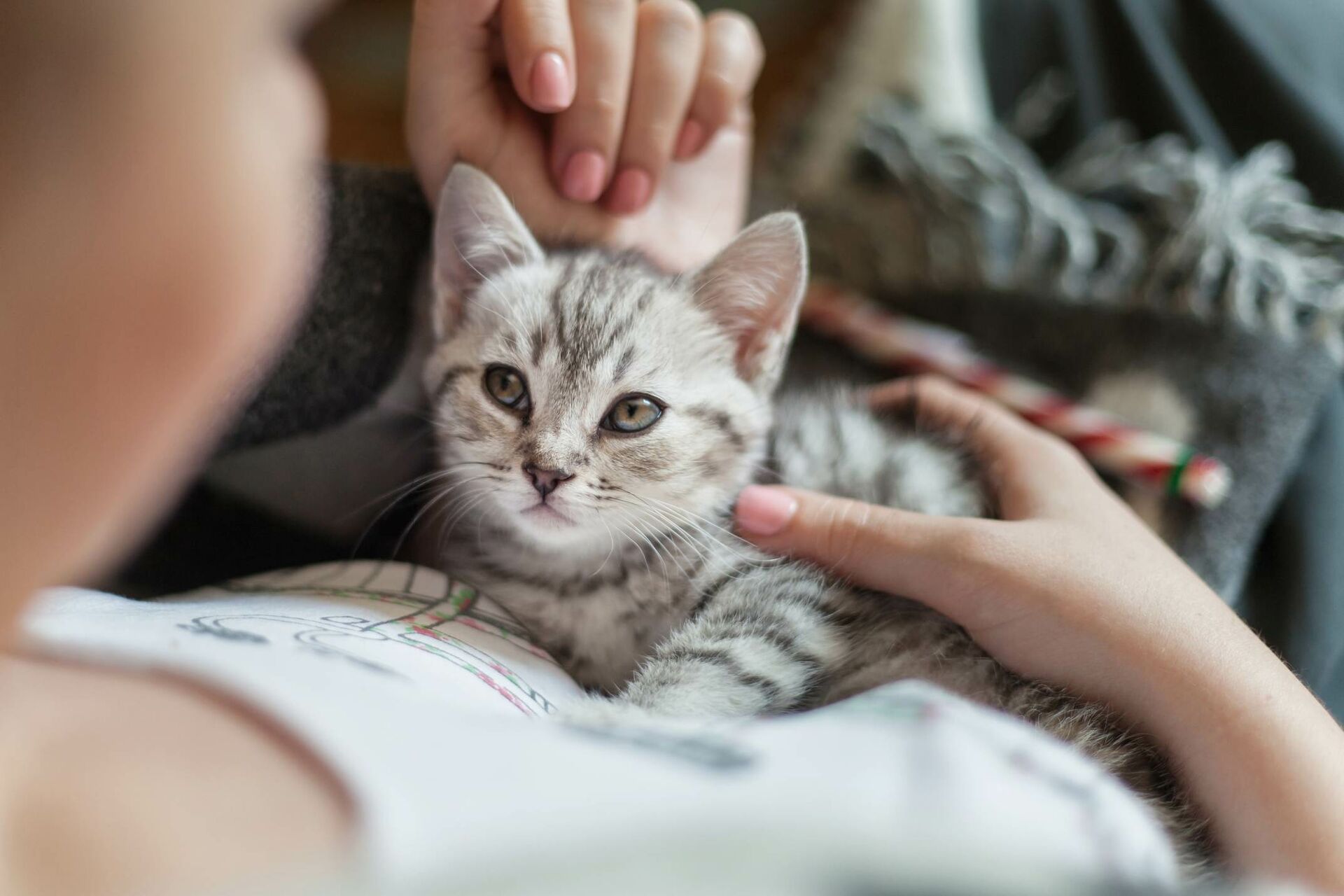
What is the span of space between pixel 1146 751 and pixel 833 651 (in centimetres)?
29

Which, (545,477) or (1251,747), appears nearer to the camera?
(1251,747)

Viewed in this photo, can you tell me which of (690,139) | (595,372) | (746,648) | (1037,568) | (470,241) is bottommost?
(746,648)

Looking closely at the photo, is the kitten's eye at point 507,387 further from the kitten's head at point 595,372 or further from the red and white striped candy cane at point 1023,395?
the red and white striped candy cane at point 1023,395

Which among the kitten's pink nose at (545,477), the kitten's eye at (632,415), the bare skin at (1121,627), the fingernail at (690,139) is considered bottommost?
the bare skin at (1121,627)

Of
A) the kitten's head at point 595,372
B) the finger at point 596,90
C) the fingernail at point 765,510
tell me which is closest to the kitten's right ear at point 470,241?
the kitten's head at point 595,372

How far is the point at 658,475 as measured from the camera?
86 centimetres

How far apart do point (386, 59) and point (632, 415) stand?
2.15m

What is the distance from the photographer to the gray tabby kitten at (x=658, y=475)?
81 cm

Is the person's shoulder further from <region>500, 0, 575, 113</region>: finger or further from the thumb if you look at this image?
<region>500, 0, 575, 113</region>: finger

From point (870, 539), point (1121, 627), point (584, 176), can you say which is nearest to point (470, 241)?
point (584, 176)

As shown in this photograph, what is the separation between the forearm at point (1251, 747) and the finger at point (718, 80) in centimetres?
79

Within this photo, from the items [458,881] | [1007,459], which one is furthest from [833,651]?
[458,881]

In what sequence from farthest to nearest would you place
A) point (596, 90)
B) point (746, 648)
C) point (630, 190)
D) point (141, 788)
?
point (630, 190) < point (596, 90) < point (746, 648) < point (141, 788)

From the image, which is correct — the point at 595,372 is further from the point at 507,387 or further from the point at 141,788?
the point at 141,788
